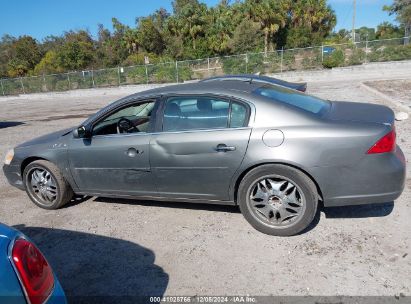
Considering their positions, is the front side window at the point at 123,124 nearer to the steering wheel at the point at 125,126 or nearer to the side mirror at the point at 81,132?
the steering wheel at the point at 125,126

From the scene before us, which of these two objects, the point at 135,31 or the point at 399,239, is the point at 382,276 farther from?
the point at 135,31

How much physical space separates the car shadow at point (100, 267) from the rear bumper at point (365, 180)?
1722mm

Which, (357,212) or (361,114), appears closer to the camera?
(361,114)

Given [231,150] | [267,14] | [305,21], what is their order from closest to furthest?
[231,150], [267,14], [305,21]

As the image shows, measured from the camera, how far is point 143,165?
3939 mm

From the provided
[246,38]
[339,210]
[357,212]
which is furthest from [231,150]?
[246,38]

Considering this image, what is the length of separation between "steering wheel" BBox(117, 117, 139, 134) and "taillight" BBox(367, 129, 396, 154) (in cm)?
262

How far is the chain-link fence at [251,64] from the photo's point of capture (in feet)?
82.8

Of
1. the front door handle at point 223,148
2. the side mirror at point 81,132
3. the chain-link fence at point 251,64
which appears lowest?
the front door handle at point 223,148

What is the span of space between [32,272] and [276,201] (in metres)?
2.31

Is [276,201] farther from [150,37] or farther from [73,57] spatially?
[150,37]

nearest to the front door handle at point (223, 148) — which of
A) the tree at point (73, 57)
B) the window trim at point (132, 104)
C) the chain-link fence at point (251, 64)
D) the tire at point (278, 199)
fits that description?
the tire at point (278, 199)

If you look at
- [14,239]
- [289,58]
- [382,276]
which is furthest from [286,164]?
[289,58]

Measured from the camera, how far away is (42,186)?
4.62 m
